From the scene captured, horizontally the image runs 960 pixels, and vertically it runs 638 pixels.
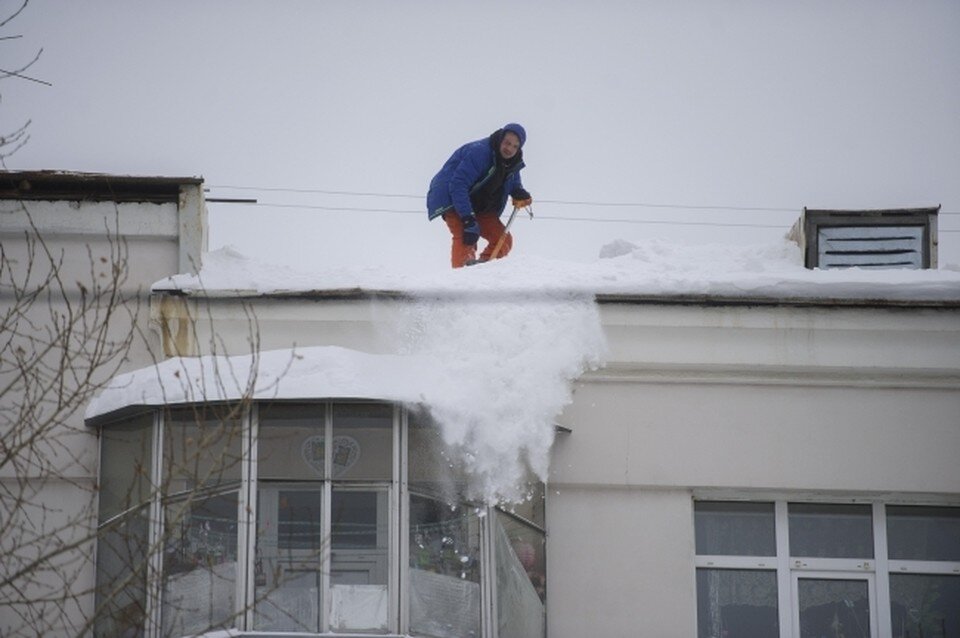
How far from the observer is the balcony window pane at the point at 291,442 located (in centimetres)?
1035

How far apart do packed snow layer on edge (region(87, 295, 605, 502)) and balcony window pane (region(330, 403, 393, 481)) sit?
0.64 ft

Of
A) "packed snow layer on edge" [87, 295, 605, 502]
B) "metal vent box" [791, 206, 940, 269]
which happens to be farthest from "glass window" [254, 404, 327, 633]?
"metal vent box" [791, 206, 940, 269]

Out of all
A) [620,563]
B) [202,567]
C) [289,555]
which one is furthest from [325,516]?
[620,563]

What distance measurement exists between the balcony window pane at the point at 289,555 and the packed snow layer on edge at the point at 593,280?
2036 millimetres

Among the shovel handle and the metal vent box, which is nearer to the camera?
the metal vent box

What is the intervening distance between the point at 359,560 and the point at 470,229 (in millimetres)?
4466

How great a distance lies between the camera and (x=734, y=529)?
11750 mm

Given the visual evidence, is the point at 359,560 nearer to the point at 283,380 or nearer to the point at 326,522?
the point at 326,522

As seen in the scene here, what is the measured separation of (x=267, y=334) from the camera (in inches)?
460

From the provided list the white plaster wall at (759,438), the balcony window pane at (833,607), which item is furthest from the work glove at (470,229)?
the balcony window pane at (833,607)

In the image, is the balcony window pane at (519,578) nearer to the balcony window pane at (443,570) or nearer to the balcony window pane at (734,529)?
the balcony window pane at (443,570)

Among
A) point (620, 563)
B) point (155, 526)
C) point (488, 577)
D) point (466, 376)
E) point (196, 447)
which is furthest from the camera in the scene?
point (620, 563)

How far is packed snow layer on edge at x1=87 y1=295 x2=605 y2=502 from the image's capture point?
34.3 ft

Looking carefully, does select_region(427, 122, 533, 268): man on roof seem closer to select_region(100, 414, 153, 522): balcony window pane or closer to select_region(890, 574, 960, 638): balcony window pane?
select_region(100, 414, 153, 522): balcony window pane
